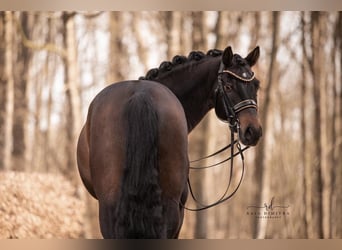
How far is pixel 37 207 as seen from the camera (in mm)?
5727

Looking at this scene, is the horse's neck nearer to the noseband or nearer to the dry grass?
the noseband

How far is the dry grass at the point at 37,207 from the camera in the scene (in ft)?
18.5

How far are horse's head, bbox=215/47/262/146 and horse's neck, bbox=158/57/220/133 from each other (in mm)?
156

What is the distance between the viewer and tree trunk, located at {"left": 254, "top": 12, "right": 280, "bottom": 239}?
5773 millimetres

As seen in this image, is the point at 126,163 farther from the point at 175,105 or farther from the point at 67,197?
the point at 67,197

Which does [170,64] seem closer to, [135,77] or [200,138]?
[135,77]

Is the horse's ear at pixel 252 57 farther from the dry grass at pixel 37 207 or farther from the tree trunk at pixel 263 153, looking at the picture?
the dry grass at pixel 37 207

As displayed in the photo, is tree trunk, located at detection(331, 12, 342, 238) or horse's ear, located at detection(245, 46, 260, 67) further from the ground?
horse's ear, located at detection(245, 46, 260, 67)

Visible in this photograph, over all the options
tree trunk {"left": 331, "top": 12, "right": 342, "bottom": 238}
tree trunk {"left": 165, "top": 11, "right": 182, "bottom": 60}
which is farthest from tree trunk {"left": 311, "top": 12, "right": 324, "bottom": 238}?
tree trunk {"left": 165, "top": 11, "right": 182, "bottom": 60}

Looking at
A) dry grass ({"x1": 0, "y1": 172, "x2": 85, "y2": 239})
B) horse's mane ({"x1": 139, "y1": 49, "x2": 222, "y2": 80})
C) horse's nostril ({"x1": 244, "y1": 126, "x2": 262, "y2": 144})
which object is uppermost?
horse's mane ({"x1": 139, "y1": 49, "x2": 222, "y2": 80})

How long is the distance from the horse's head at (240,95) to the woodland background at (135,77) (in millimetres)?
1998

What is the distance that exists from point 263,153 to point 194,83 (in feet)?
7.04

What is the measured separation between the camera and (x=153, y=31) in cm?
600

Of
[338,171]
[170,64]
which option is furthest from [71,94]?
[338,171]
